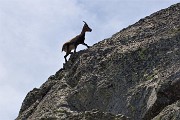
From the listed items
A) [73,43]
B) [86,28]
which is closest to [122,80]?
[73,43]

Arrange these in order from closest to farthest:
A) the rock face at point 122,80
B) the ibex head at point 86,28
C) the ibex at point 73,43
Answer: the rock face at point 122,80
the ibex at point 73,43
the ibex head at point 86,28

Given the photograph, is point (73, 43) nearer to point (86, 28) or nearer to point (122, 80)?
point (86, 28)

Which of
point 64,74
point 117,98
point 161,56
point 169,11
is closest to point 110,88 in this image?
point 117,98

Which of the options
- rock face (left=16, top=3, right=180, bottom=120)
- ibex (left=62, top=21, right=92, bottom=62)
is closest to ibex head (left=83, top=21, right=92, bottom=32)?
ibex (left=62, top=21, right=92, bottom=62)

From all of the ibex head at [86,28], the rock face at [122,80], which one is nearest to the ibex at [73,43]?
the ibex head at [86,28]

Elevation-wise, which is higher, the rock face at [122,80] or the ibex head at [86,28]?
the ibex head at [86,28]

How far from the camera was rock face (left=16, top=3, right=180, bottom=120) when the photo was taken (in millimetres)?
14789

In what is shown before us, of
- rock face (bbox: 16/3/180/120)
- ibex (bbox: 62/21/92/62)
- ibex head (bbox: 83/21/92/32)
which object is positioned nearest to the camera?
rock face (bbox: 16/3/180/120)

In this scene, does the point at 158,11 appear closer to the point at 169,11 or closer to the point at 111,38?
the point at 169,11

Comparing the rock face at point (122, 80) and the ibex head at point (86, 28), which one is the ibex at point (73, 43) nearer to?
the ibex head at point (86, 28)

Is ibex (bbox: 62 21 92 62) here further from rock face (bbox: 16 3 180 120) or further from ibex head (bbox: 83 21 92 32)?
rock face (bbox: 16 3 180 120)

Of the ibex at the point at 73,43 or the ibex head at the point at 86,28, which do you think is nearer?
the ibex at the point at 73,43

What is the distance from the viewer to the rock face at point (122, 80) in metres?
14.8

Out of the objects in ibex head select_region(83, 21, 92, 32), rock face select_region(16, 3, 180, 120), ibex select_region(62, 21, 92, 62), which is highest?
ibex head select_region(83, 21, 92, 32)
